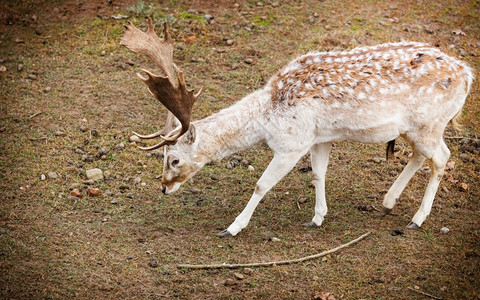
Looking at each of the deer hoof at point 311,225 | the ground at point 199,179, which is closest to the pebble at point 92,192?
the ground at point 199,179

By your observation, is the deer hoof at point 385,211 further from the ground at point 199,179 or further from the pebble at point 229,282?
the pebble at point 229,282

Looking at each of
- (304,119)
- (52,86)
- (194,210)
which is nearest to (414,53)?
(304,119)

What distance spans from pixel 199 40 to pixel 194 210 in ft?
13.2

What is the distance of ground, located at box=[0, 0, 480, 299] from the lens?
5.77 metres

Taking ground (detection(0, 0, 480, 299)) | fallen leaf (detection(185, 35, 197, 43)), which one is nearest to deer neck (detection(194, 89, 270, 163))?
ground (detection(0, 0, 480, 299))

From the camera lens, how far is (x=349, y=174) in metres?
7.70

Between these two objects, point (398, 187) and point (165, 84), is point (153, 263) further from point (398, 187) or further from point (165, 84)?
point (398, 187)

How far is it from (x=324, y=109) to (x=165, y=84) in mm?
1676

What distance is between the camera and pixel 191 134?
634 cm

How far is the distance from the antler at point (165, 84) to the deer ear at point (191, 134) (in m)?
0.08

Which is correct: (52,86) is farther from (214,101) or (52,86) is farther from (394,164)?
(394,164)

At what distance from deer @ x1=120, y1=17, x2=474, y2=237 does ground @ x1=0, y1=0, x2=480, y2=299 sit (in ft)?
1.77

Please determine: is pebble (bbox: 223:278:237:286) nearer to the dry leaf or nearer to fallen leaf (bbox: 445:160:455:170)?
the dry leaf

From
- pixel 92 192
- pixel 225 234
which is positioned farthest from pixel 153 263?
pixel 92 192
